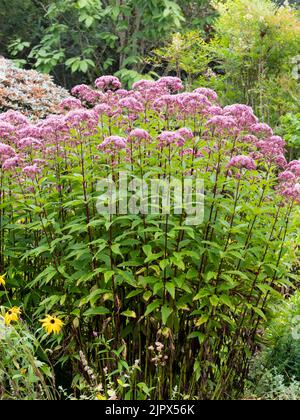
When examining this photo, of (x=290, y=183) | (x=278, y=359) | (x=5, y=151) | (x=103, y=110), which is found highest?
(x=103, y=110)

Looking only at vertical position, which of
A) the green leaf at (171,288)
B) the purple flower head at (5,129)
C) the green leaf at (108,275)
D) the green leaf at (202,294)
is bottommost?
the green leaf at (202,294)

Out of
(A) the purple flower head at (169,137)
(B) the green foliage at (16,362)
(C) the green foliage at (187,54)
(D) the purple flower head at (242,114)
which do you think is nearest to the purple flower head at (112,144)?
(A) the purple flower head at (169,137)

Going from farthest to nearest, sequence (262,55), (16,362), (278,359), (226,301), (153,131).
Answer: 1. (262,55)
2. (278,359)
3. (153,131)
4. (226,301)
5. (16,362)

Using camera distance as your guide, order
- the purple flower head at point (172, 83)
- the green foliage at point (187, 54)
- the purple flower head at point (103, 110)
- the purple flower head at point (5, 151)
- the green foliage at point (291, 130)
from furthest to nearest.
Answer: the green foliage at point (187, 54), the green foliage at point (291, 130), the purple flower head at point (172, 83), the purple flower head at point (103, 110), the purple flower head at point (5, 151)

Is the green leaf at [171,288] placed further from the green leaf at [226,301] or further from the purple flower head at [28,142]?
the purple flower head at [28,142]

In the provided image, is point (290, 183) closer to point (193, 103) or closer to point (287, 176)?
point (287, 176)

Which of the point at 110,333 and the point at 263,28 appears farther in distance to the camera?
the point at 263,28

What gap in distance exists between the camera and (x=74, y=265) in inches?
124

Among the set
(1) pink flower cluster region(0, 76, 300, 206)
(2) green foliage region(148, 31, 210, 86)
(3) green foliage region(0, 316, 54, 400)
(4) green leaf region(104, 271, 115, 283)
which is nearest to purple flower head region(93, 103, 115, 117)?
(1) pink flower cluster region(0, 76, 300, 206)

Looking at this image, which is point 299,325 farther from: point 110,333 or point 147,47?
point 147,47

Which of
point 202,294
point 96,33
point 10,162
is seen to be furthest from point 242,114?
point 96,33

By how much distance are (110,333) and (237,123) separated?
1.20 metres

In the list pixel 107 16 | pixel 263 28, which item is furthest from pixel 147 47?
pixel 263 28

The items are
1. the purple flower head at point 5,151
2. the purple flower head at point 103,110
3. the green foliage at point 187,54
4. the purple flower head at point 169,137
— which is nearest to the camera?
the purple flower head at point 169,137
